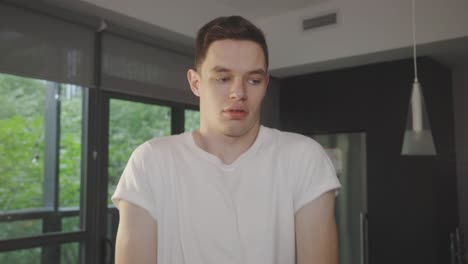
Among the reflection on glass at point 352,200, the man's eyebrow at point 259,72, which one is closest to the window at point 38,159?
the man's eyebrow at point 259,72

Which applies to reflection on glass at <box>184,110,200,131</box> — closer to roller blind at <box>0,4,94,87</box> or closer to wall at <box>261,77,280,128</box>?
wall at <box>261,77,280,128</box>

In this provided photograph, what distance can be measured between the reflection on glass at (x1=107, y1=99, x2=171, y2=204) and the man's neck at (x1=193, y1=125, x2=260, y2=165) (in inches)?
89.4

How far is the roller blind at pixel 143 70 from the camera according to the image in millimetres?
2949

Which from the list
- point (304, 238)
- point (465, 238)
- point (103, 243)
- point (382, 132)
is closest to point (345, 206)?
point (382, 132)

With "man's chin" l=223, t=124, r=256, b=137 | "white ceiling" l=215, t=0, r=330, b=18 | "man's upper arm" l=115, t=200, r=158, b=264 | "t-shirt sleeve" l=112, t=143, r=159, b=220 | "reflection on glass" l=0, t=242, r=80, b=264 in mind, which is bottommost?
"reflection on glass" l=0, t=242, r=80, b=264

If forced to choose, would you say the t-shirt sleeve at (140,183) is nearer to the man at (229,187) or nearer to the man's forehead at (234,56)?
the man at (229,187)

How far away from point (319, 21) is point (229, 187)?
310 centimetres

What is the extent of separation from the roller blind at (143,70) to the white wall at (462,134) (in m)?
Answer: 2.51

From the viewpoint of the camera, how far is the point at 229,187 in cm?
87

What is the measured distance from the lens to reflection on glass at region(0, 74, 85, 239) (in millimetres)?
2471

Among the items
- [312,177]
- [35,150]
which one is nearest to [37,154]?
[35,150]

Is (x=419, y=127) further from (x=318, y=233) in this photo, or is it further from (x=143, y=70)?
(x=143, y=70)

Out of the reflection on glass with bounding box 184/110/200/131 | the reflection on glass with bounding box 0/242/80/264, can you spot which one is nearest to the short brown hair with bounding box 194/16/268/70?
the reflection on glass with bounding box 0/242/80/264

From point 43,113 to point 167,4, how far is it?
1204mm
